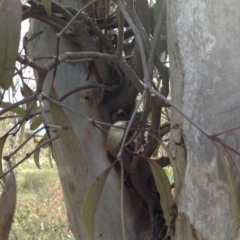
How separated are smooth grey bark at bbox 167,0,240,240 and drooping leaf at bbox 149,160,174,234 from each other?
0.05 ft

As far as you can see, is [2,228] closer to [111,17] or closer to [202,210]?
[202,210]

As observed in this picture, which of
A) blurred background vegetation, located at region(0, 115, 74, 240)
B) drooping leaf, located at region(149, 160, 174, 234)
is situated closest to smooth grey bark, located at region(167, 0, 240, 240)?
drooping leaf, located at region(149, 160, 174, 234)

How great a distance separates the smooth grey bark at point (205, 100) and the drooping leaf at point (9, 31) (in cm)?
20

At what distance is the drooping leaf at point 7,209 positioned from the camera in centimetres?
35

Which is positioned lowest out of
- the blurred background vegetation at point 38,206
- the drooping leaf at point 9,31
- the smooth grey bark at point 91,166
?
the blurred background vegetation at point 38,206

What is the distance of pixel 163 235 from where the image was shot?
653 millimetres

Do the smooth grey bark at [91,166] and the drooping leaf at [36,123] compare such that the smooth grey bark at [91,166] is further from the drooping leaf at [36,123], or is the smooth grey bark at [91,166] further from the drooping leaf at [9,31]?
the drooping leaf at [9,31]

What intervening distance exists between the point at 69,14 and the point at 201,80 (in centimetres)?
24

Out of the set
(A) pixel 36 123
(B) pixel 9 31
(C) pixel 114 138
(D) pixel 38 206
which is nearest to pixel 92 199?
(C) pixel 114 138

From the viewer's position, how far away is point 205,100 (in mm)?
467

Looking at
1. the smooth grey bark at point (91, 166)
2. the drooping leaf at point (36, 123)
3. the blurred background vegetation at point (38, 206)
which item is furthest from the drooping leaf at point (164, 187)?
the blurred background vegetation at point (38, 206)

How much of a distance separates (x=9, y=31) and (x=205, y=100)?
0.72ft

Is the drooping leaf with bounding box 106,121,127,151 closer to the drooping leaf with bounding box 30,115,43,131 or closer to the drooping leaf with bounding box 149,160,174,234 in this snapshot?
the drooping leaf with bounding box 149,160,174,234

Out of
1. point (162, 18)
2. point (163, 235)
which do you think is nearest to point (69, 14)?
point (162, 18)
